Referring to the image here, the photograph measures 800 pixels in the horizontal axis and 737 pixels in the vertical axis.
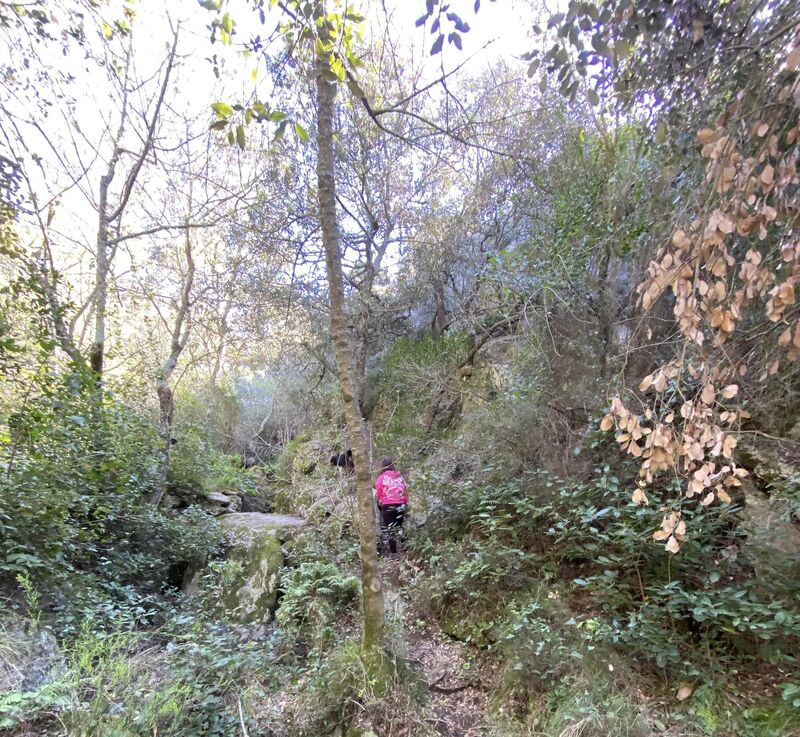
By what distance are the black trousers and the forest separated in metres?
0.03

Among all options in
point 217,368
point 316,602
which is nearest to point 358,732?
point 316,602

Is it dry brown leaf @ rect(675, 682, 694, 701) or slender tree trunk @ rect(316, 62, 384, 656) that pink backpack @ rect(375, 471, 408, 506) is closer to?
slender tree trunk @ rect(316, 62, 384, 656)

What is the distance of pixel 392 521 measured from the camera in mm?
5449

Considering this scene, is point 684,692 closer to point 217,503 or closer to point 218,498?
point 217,503

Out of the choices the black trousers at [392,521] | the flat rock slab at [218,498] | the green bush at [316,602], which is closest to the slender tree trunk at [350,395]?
the green bush at [316,602]

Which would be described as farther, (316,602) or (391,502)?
(391,502)

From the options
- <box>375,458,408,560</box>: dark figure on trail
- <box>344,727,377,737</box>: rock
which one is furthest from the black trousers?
<box>344,727,377,737</box>: rock

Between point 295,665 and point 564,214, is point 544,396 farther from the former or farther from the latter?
point 295,665

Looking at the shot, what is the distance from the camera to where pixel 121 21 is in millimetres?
3773

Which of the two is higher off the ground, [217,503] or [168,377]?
[168,377]

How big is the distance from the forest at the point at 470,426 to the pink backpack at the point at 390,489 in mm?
31

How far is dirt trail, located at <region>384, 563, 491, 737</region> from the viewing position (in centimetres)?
294

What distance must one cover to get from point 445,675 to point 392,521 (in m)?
2.18

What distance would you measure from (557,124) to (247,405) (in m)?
12.3
